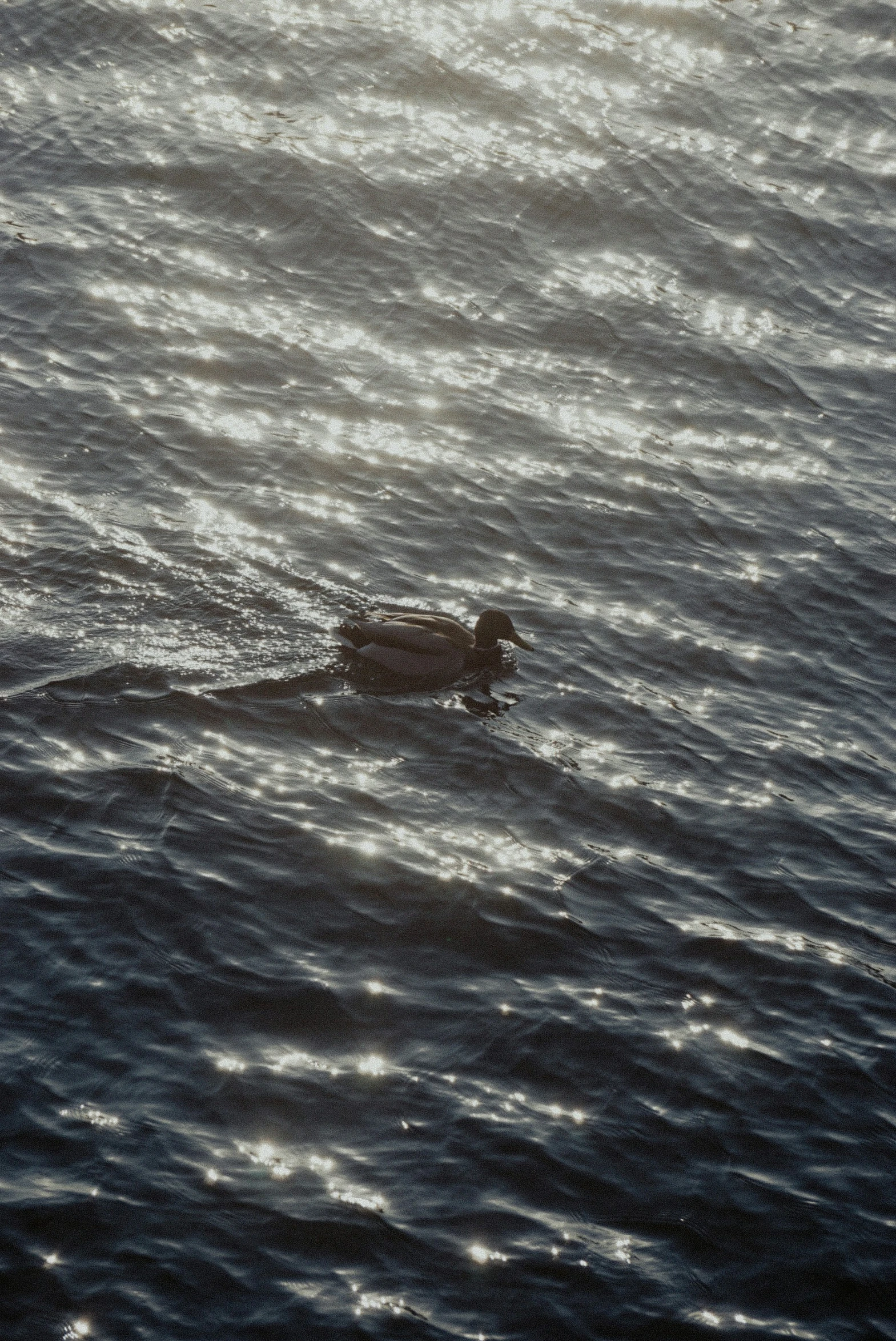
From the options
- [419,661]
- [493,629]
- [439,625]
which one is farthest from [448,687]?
[493,629]

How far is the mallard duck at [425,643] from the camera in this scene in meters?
12.2

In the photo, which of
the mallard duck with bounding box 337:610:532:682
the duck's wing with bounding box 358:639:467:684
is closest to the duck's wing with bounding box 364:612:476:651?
the mallard duck with bounding box 337:610:532:682

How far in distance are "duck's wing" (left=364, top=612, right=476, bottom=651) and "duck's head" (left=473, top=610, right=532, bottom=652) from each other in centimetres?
9

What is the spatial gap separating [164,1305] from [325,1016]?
2105 millimetres

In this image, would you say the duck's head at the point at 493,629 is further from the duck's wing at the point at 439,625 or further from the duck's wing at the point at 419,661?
the duck's wing at the point at 419,661

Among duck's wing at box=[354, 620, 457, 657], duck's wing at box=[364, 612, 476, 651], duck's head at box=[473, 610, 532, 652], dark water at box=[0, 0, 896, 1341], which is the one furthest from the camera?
duck's head at box=[473, 610, 532, 652]

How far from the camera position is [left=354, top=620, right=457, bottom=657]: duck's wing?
39.9 feet

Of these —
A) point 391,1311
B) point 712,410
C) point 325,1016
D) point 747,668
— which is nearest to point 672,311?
point 712,410

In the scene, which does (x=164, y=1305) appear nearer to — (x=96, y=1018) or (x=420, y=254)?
(x=96, y=1018)

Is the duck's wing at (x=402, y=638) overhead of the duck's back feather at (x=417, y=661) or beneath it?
overhead

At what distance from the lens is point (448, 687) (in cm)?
1264

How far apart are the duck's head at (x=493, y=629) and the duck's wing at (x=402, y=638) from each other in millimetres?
509

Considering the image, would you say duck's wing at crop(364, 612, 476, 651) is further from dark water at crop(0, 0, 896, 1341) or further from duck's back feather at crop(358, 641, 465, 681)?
dark water at crop(0, 0, 896, 1341)

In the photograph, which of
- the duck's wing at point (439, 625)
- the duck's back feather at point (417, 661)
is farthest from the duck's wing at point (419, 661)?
the duck's wing at point (439, 625)
